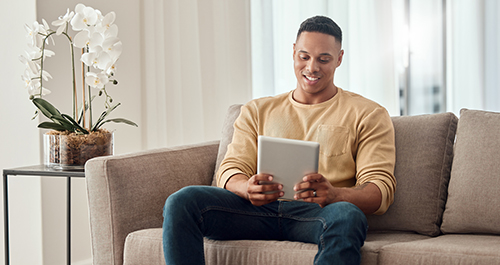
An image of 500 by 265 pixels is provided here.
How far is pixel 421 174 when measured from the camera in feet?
5.22

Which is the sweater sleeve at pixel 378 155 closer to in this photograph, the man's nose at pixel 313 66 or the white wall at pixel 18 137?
the man's nose at pixel 313 66

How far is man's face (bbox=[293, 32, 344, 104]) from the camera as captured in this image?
64.2 inches

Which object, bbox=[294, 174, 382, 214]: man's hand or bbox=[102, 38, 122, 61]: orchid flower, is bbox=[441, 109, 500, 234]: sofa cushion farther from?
bbox=[102, 38, 122, 61]: orchid flower

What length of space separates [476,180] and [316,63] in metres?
0.62

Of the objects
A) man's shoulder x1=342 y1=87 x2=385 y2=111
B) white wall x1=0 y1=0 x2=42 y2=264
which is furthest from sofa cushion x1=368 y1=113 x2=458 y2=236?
white wall x1=0 y1=0 x2=42 y2=264

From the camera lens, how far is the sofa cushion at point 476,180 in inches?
57.6

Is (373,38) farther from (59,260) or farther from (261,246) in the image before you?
(59,260)

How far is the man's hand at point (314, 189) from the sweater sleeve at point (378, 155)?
195 millimetres

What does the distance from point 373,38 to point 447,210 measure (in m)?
1.27

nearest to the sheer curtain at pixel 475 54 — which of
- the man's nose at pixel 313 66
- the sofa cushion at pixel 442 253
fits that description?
the man's nose at pixel 313 66

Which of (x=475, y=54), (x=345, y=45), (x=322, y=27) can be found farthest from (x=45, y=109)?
(x=475, y=54)

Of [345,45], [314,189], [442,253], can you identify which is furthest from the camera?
[345,45]

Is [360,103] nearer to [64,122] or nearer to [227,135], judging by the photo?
[227,135]

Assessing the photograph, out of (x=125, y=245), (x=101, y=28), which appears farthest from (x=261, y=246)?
(x=101, y=28)
